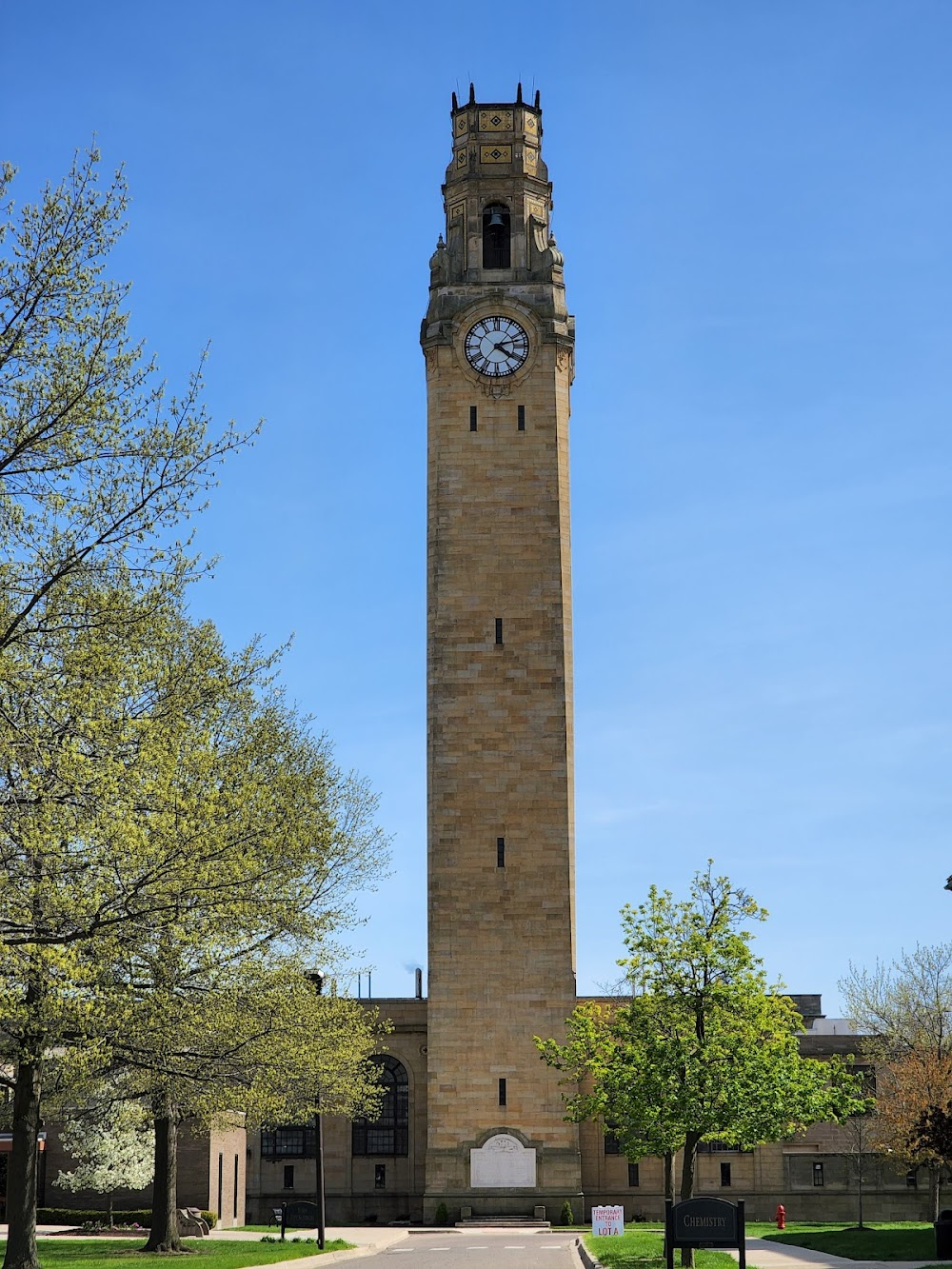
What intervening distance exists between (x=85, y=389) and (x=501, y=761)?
3769 cm

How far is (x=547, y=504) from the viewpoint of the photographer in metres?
57.3

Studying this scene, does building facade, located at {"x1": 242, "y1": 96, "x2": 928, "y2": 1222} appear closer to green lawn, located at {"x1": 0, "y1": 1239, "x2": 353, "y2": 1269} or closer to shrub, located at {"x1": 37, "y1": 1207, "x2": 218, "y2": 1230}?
shrub, located at {"x1": 37, "y1": 1207, "x2": 218, "y2": 1230}

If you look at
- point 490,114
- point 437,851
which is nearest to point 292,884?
point 437,851

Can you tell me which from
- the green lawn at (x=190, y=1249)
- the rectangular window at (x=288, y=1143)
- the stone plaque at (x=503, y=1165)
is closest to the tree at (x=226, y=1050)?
the green lawn at (x=190, y=1249)

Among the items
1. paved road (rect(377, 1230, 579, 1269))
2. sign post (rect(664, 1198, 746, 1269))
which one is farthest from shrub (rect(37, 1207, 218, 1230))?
sign post (rect(664, 1198, 746, 1269))

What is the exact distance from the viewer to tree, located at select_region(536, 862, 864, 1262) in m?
31.2

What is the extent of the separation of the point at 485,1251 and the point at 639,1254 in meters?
6.90

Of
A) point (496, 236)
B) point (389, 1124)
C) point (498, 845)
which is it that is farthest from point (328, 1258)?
point (496, 236)

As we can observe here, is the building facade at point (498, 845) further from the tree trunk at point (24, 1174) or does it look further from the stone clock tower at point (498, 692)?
the tree trunk at point (24, 1174)

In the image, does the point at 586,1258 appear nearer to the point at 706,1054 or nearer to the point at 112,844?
the point at 706,1054

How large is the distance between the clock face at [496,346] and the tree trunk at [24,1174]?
39.0 metres

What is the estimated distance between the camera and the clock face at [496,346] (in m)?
59.2

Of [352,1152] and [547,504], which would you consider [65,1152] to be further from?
[547,504]

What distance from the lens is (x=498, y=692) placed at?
2184 inches
